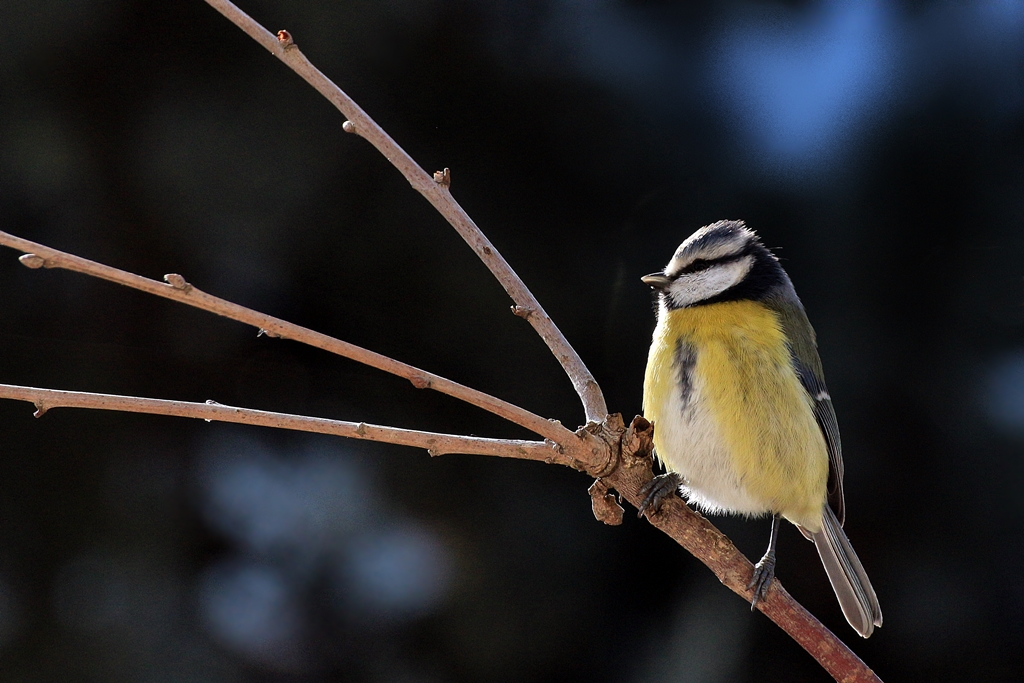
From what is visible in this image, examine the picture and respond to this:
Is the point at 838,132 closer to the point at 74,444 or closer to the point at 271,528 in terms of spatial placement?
the point at 271,528

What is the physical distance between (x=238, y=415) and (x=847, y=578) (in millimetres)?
726

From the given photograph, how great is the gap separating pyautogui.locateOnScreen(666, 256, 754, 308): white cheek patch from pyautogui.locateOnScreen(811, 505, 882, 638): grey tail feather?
0.95 ft

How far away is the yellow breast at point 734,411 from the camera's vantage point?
782 millimetres

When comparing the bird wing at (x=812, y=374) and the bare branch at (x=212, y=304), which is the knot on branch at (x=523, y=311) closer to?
the bare branch at (x=212, y=304)

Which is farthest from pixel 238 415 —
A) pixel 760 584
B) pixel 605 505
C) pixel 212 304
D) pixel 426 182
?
pixel 760 584

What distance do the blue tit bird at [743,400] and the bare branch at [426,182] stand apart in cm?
21

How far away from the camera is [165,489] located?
100cm

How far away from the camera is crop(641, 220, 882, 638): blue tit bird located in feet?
2.57

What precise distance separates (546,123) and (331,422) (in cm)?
75

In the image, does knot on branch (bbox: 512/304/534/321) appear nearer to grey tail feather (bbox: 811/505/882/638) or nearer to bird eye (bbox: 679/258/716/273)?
bird eye (bbox: 679/258/716/273)

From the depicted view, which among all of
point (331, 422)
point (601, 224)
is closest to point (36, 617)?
point (331, 422)

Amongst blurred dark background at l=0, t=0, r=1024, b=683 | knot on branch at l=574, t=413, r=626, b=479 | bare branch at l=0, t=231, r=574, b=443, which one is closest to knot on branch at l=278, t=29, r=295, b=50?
bare branch at l=0, t=231, r=574, b=443

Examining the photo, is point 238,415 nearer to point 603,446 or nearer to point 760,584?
point 603,446

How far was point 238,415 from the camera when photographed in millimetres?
409
